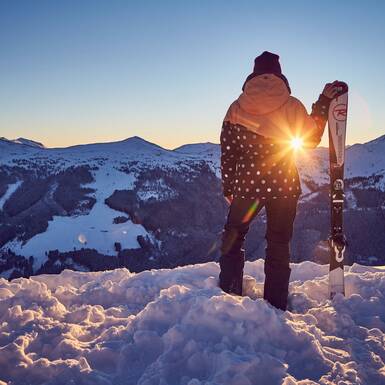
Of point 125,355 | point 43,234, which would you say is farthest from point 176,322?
point 43,234

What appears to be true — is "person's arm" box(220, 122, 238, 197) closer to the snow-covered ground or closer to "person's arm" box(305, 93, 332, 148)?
"person's arm" box(305, 93, 332, 148)

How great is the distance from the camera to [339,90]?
442 cm

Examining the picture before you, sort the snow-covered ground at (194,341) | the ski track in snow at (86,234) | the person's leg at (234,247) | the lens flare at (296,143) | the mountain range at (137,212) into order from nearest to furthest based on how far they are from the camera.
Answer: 1. the snow-covered ground at (194,341)
2. the lens flare at (296,143)
3. the person's leg at (234,247)
4. the ski track in snow at (86,234)
5. the mountain range at (137,212)

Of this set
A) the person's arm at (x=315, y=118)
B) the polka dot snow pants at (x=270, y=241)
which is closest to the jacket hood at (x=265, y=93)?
the person's arm at (x=315, y=118)

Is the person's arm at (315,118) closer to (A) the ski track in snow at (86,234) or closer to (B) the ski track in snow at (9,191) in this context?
(A) the ski track in snow at (86,234)

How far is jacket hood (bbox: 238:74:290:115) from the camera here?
12.9 ft

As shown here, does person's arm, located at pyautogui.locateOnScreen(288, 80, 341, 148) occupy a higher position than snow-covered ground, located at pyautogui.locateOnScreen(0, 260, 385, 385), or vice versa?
person's arm, located at pyautogui.locateOnScreen(288, 80, 341, 148)

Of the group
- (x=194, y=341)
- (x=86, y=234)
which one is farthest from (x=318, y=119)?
(x=86, y=234)

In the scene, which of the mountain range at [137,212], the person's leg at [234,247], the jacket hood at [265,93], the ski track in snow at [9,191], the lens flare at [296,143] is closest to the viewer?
the jacket hood at [265,93]

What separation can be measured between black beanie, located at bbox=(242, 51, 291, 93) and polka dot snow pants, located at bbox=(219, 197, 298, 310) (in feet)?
4.25

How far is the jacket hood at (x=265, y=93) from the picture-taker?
3934 millimetres

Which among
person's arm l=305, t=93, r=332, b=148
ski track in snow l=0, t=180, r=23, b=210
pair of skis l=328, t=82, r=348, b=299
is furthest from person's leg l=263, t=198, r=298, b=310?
ski track in snow l=0, t=180, r=23, b=210

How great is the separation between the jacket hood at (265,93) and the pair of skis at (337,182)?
1010 millimetres

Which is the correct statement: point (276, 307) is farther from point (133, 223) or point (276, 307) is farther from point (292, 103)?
point (133, 223)
